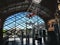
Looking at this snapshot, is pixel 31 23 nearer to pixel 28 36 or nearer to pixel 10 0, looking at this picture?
pixel 28 36

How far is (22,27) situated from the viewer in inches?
955

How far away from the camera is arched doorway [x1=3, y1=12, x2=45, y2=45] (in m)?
22.2

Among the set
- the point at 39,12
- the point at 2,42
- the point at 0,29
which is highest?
the point at 39,12

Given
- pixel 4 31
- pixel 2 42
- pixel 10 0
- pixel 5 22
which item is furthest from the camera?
pixel 5 22

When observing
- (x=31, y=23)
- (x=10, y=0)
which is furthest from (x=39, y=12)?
(x=10, y=0)

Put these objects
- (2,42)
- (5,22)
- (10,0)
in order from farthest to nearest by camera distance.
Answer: (5,22) < (2,42) < (10,0)

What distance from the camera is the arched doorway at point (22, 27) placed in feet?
72.9

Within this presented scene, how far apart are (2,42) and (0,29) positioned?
1990 millimetres

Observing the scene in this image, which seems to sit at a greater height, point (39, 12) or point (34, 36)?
point (39, 12)

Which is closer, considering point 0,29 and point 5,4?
point 5,4

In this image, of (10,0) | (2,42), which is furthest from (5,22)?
(10,0)

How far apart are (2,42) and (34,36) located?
3.53 metres

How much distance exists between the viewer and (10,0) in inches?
774

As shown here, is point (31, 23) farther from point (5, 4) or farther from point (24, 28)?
point (5, 4)
